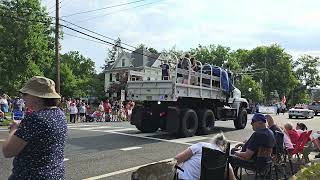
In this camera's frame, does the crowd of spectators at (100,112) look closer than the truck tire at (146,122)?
No

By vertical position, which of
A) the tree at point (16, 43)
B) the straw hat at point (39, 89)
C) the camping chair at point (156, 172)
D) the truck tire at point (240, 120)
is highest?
the tree at point (16, 43)

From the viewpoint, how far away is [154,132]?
1744cm

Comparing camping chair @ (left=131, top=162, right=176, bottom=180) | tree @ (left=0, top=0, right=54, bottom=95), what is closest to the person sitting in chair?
camping chair @ (left=131, top=162, right=176, bottom=180)

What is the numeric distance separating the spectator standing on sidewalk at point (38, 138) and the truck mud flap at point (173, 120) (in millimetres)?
11829

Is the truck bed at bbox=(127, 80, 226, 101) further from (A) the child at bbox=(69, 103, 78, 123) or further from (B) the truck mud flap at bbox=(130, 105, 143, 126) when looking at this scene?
(A) the child at bbox=(69, 103, 78, 123)

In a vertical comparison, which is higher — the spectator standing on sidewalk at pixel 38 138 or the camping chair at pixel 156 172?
the spectator standing on sidewalk at pixel 38 138

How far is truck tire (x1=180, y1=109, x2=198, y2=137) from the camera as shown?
614 inches

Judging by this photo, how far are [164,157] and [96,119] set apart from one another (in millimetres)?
17154

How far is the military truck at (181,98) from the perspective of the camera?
15.6 metres

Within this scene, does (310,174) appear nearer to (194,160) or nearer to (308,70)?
(194,160)

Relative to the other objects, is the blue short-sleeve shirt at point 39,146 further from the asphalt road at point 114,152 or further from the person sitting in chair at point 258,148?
the asphalt road at point 114,152

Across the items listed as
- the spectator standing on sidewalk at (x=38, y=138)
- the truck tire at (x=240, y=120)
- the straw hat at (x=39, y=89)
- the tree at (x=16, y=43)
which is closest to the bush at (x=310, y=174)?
the spectator standing on sidewalk at (x=38, y=138)

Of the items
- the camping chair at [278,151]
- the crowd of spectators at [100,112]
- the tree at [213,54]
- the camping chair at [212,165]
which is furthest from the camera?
the tree at [213,54]

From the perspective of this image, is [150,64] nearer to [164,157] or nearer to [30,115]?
[164,157]
